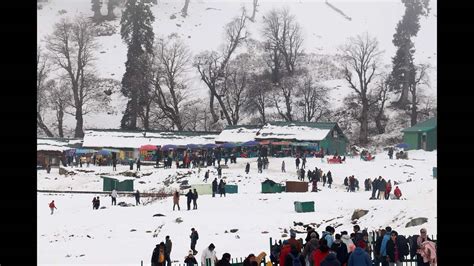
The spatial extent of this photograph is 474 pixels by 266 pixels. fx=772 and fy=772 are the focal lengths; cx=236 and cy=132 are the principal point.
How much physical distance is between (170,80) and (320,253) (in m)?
63.7

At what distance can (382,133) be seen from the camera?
236 feet

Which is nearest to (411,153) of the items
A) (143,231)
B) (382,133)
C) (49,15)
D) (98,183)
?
(382,133)

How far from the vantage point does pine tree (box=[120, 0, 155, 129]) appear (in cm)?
7156

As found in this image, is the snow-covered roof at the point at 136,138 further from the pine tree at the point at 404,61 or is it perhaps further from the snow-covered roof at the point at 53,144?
the pine tree at the point at 404,61

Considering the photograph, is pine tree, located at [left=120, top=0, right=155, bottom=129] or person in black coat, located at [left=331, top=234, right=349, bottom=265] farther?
pine tree, located at [left=120, top=0, right=155, bottom=129]

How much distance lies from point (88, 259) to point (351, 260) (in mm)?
13722

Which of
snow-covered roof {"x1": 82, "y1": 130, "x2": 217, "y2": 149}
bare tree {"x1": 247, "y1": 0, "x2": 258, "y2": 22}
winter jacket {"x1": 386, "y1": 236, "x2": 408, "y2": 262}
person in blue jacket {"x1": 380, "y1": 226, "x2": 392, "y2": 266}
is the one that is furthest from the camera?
bare tree {"x1": 247, "y1": 0, "x2": 258, "y2": 22}

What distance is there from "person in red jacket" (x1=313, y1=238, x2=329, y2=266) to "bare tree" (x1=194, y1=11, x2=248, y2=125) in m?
60.1

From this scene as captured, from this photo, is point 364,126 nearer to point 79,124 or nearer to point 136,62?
point 136,62

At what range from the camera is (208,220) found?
31.1 m

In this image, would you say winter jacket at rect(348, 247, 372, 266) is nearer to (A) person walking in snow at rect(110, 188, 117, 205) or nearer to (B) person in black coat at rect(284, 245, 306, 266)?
(B) person in black coat at rect(284, 245, 306, 266)

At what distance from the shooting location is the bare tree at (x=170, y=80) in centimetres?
7338

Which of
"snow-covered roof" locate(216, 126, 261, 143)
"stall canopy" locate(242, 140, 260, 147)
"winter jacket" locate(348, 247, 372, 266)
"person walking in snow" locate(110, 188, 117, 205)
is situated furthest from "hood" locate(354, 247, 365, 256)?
"snow-covered roof" locate(216, 126, 261, 143)
